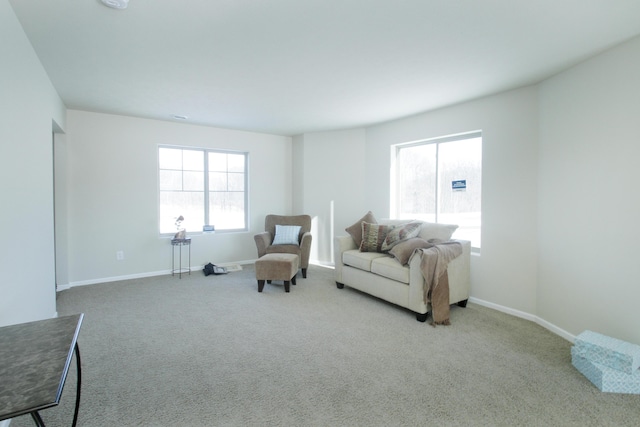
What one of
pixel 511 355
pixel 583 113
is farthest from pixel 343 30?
pixel 511 355

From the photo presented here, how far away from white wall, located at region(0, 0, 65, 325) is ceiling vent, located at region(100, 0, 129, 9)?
583 millimetres

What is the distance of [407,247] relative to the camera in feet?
11.4

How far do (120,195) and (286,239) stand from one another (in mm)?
2596

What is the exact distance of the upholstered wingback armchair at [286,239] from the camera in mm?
4890

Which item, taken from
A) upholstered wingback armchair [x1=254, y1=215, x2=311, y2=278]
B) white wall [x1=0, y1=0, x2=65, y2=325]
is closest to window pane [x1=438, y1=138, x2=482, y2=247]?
upholstered wingback armchair [x1=254, y1=215, x2=311, y2=278]

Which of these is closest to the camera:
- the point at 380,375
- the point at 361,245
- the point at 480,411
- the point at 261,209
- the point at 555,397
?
the point at 480,411

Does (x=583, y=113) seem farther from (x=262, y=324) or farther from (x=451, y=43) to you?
(x=262, y=324)

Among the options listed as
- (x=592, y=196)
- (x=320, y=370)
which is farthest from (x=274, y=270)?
(x=592, y=196)

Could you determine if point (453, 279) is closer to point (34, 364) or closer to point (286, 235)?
point (286, 235)

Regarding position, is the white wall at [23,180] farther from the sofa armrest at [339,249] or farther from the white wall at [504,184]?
the white wall at [504,184]

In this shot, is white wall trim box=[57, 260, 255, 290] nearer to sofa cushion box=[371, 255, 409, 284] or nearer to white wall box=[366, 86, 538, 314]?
sofa cushion box=[371, 255, 409, 284]

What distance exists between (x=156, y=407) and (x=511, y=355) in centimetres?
261

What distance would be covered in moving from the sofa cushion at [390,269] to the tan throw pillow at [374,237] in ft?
0.95

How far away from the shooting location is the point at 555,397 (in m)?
1.99
